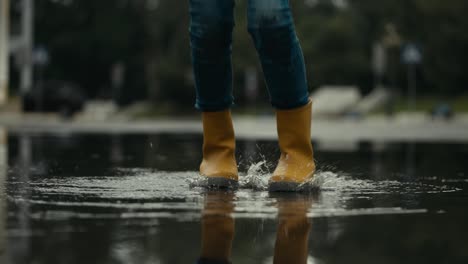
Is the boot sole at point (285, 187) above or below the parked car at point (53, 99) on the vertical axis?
above

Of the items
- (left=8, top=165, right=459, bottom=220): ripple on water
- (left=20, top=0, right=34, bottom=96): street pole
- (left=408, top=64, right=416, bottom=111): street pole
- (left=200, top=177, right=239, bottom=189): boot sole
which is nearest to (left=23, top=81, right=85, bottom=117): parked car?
(left=20, top=0, right=34, bottom=96): street pole

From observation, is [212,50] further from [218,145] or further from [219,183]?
[219,183]

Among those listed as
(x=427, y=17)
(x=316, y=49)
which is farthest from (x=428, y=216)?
(x=316, y=49)

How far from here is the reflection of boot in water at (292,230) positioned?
3447 millimetres

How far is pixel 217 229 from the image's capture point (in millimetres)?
4090

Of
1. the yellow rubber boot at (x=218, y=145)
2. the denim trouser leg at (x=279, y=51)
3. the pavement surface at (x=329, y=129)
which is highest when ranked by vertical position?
the denim trouser leg at (x=279, y=51)

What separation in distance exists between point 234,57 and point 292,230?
56.7m

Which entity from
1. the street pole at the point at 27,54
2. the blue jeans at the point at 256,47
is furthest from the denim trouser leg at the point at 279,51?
the street pole at the point at 27,54

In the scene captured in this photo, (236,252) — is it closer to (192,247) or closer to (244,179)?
(192,247)

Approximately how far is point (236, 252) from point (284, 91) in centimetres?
239

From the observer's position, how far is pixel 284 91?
230 inches

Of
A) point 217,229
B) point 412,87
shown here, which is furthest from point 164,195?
point 412,87

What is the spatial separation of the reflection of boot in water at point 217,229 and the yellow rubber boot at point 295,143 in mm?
449

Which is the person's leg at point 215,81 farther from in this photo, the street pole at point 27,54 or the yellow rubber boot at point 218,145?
the street pole at point 27,54
